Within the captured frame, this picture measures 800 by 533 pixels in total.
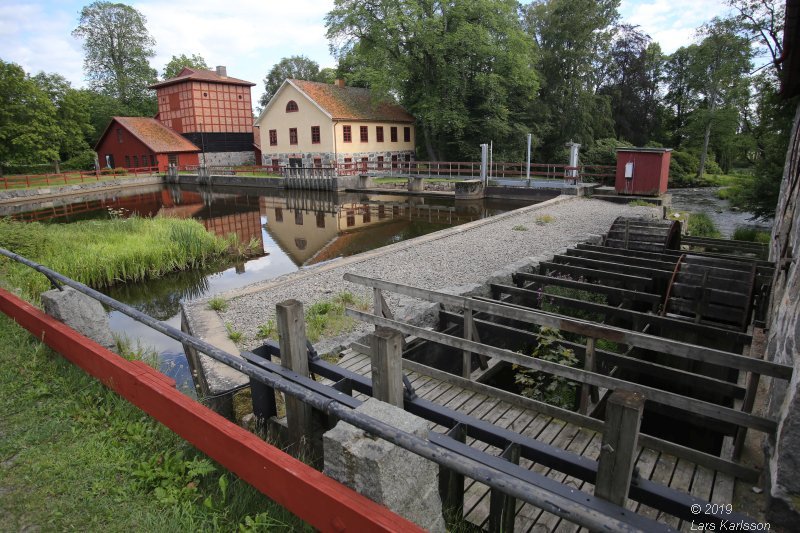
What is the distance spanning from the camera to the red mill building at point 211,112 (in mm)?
46531

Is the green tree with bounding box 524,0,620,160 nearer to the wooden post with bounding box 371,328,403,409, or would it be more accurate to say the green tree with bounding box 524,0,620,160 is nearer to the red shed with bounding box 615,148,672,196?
the red shed with bounding box 615,148,672,196

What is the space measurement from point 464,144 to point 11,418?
1432 inches

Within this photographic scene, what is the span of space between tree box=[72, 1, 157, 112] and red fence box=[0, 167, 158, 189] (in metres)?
20.0

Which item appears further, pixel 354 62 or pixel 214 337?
pixel 354 62

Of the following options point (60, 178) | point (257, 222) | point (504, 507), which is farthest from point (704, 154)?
point (60, 178)

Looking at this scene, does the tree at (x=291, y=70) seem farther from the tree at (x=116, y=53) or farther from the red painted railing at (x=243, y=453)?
the red painted railing at (x=243, y=453)

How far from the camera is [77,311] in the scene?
15.5 ft

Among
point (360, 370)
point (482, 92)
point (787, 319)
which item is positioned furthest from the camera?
point (482, 92)

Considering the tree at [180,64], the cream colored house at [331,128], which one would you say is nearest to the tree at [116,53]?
the tree at [180,64]

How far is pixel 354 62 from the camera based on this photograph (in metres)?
38.5

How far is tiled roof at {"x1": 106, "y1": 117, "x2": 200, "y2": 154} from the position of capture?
44.6 meters

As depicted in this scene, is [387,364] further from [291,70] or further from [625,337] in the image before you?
[291,70]

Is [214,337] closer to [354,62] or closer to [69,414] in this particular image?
[69,414]

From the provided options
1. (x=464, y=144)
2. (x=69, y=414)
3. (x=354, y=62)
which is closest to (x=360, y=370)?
(x=69, y=414)
